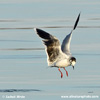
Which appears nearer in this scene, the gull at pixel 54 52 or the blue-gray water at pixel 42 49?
the blue-gray water at pixel 42 49

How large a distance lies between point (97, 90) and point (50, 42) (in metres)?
1.74

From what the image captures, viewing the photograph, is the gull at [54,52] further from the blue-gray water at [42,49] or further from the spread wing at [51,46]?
the blue-gray water at [42,49]

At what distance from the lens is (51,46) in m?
15.3

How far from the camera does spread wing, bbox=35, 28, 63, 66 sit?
15227 millimetres

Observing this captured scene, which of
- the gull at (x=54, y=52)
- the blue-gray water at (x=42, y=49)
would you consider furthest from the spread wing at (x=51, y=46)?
the blue-gray water at (x=42, y=49)

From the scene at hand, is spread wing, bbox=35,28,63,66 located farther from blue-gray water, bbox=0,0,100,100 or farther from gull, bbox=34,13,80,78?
blue-gray water, bbox=0,0,100,100

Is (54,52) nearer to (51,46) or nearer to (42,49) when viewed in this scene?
(51,46)

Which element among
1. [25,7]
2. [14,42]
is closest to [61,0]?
[25,7]

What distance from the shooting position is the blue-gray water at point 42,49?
14.6 metres

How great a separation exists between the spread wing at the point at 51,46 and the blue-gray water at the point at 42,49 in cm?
52

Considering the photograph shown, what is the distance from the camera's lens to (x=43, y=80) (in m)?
15.4

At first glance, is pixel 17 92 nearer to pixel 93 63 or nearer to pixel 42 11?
pixel 93 63

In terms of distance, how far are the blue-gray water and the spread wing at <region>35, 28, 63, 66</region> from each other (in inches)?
20.4

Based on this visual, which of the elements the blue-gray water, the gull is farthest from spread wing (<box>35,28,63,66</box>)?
the blue-gray water
